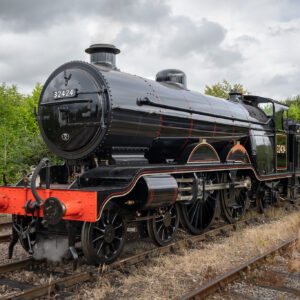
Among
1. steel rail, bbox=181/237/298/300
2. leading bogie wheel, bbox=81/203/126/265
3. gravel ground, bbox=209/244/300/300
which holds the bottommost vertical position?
gravel ground, bbox=209/244/300/300

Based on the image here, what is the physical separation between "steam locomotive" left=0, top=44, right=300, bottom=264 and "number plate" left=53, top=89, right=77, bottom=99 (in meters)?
0.01

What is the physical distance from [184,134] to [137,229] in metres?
1.96

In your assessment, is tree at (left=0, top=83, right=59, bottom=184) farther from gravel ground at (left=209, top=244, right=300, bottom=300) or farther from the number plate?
gravel ground at (left=209, top=244, right=300, bottom=300)

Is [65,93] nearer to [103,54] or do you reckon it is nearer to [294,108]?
[103,54]

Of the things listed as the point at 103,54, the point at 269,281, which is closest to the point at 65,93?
the point at 103,54

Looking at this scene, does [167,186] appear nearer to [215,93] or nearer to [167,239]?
[167,239]

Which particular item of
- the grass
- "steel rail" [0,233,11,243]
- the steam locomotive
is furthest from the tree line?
the grass

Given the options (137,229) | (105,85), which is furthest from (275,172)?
(105,85)

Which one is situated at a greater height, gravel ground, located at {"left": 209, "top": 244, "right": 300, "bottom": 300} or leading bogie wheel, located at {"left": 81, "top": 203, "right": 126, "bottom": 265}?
leading bogie wheel, located at {"left": 81, "top": 203, "right": 126, "bottom": 265}

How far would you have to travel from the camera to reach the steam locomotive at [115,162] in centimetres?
492

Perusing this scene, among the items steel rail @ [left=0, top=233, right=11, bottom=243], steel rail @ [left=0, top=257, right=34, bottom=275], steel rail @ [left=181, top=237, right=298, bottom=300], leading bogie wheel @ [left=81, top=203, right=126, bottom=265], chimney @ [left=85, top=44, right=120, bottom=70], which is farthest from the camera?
steel rail @ [left=0, top=233, right=11, bottom=243]

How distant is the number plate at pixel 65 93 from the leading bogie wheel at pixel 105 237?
5.73 ft

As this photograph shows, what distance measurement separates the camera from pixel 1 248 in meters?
6.32

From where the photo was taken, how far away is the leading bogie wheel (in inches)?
190
